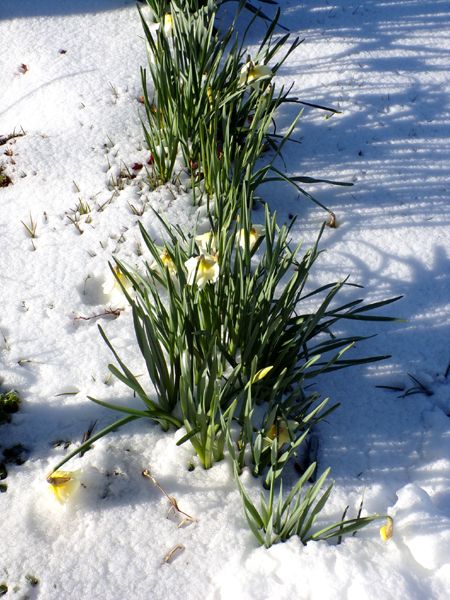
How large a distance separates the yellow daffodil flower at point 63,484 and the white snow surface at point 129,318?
57 mm

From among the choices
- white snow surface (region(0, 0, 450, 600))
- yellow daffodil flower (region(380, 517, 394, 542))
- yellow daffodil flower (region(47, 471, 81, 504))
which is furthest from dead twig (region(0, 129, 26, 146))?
yellow daffodil flower (region(380, 517, 394, 542))

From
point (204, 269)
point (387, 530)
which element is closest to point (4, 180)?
point (204, 269)

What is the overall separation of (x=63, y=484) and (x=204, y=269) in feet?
2.37

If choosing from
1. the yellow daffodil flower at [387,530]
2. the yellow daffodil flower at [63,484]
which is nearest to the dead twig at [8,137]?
the yellow daffodil flower at [63,484]

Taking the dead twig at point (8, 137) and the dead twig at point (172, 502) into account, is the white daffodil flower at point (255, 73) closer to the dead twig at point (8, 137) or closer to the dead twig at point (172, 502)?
the dead twig at point (8, 137)

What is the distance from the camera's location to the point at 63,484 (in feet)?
5.79

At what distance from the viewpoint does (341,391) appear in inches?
85.4

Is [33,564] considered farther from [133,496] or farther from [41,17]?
[41,17]

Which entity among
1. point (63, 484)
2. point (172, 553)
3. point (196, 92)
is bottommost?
point (172, 553)

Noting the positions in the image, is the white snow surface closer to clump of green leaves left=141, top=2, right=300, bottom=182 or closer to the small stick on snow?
the small stick on snow

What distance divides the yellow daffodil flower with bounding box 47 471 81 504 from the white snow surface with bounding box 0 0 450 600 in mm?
57

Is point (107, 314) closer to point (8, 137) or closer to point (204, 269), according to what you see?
point (204, 269)

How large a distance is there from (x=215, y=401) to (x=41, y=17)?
2.89m

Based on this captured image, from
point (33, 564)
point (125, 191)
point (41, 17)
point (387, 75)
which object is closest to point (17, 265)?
point (125, 191)
